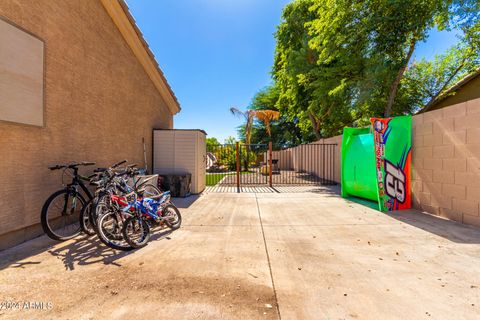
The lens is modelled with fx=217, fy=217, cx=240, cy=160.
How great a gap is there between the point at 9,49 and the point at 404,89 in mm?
15143

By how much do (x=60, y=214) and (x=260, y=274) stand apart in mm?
3477

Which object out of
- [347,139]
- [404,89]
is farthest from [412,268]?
[404,89]

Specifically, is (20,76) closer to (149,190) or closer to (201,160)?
(149,190)

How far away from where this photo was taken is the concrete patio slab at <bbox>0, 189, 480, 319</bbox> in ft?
6.14

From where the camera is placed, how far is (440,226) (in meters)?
4.05

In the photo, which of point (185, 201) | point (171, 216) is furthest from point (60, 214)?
point (185, 201)

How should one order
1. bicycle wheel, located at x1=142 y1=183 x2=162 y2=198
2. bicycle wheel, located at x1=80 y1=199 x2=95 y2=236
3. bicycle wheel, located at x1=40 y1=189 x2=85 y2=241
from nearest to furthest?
bicycle wheel, located at x1=40 y1=189 x2=85 y2=241 < bicycle wheel, located at x1=80 y1=199 x2=95 y2=236 < bicycle wheel, located at x1=142 y1=183 x2=162 y2=198

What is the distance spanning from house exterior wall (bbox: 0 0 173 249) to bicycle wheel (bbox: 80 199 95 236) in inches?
27.3

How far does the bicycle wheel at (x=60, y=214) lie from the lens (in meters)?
3.21

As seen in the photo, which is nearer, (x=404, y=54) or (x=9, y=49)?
(x=9, y=49)

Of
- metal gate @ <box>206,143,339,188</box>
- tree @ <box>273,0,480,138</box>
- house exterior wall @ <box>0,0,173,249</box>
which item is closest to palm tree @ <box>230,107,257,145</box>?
metal gate @ <box>206,143,339,188</box>

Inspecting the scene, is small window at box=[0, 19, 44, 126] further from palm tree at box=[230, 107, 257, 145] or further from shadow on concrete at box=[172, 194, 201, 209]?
palm tree at box=[230, 107, 257, 145]

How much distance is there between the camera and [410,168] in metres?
5.30

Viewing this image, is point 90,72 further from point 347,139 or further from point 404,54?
point 404,54
